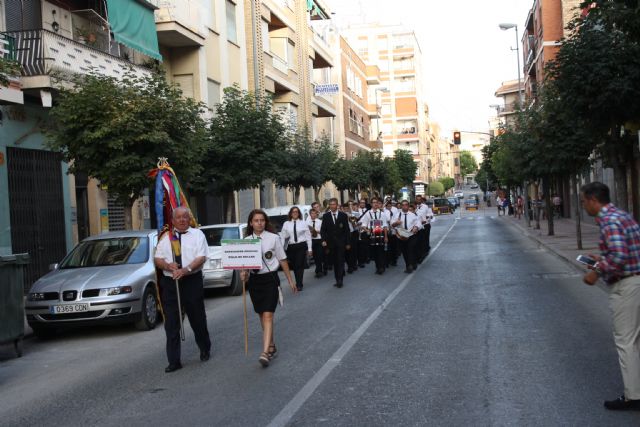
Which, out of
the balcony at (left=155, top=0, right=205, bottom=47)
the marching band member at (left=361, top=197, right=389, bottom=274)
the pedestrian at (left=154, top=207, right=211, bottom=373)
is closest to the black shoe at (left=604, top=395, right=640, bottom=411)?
the pedestrian at (left=154, top=207, right=211, bottom=373)

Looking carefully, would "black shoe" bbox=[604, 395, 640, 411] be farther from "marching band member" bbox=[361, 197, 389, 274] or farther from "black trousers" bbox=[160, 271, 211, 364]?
"marching band member" bbox=[361, 197, 389, 274]

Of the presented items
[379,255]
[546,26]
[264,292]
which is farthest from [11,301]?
[546,26]

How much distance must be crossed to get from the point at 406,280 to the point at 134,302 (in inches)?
261

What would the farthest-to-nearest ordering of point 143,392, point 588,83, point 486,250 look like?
point 486,250, point 588,83, point 143,392

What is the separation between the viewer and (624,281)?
5.23 m

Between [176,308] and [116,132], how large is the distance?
7.12 m

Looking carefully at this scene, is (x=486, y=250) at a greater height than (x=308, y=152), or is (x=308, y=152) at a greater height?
(x=308, y=152)

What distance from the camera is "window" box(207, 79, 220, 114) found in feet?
89.7

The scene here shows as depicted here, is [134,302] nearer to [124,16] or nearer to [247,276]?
[247,276]

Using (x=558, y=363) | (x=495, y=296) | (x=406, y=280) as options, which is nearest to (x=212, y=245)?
(x=406, y=280)

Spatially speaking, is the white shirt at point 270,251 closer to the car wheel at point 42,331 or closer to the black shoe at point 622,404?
the black shoe at point 622,404

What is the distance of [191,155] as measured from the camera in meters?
15.3

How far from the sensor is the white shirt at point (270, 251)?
7.77 metres

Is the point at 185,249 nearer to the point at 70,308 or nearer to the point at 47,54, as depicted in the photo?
the point at 70,308
